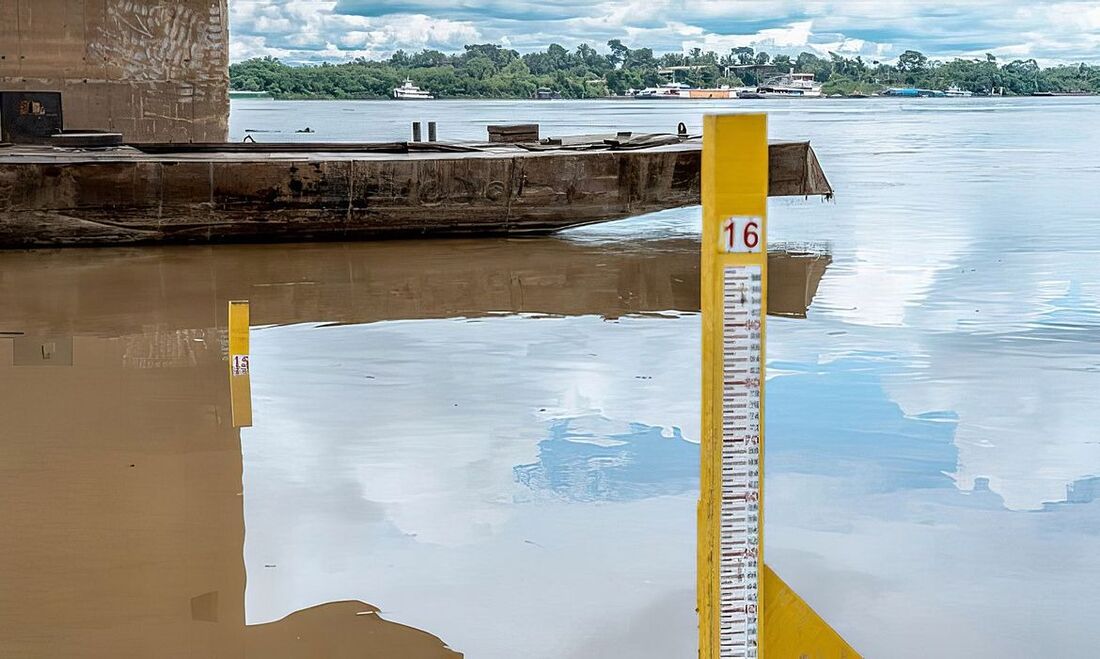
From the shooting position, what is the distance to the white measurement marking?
3.34m

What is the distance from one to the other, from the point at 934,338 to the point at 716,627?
23.9 ft

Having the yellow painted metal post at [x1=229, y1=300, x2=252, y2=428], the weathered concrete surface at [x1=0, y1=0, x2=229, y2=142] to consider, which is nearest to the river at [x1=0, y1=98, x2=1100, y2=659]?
the yellow painted metal post at [x1=229, y1=300, x2=252, y2=428]

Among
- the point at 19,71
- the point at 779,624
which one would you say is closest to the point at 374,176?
the point at 19,71

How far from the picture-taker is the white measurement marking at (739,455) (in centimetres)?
334

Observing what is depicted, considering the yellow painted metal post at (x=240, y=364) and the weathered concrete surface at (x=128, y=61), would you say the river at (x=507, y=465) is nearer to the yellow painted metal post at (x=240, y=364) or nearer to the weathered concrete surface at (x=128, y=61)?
the yellow painted metal post at (x=240, y=364)

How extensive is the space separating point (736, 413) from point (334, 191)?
12.9m

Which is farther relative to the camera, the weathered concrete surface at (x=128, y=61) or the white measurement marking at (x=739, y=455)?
the weathered concrete surface at (x=128, y=61)

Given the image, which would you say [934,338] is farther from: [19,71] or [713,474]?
[19,71]

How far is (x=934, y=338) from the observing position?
10.3 metres

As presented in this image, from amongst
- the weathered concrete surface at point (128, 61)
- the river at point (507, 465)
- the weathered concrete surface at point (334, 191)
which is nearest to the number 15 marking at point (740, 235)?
the river at point (507, 465)

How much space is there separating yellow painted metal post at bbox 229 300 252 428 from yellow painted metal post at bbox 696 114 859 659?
14.2 feet

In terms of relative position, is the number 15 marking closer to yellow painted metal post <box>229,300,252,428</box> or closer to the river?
the river

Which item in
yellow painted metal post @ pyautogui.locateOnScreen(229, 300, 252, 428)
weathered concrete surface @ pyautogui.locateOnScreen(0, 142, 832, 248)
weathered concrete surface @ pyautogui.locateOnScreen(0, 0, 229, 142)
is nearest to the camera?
yellow painted metal post @ pyautogui.locateOnScreen(229, 300, 252, 428)

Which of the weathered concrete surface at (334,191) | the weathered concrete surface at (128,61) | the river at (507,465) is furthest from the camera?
the weathered concrete surface at (128,61)
